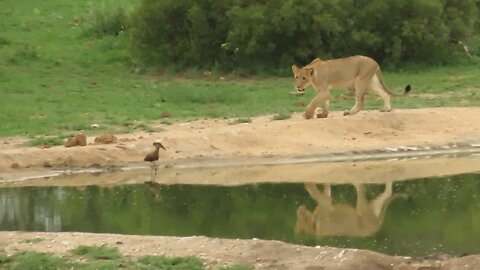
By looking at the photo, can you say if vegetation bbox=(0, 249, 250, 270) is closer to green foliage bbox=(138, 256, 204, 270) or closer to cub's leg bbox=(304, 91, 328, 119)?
green foliage bbox=(138, 256, 204, 270)

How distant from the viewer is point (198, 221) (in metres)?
12.3

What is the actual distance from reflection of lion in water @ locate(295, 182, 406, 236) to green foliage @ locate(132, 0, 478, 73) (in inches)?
431

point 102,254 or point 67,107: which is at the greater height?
point 102,254

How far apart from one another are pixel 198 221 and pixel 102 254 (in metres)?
2.55

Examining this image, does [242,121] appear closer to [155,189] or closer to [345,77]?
[345,77]

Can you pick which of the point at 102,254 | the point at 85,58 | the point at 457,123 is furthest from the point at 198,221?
the point at 85,58

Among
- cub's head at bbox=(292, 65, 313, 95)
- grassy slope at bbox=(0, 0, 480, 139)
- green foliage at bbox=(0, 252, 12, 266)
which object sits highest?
green foliage at bbox=(0, 252, 12, 266)

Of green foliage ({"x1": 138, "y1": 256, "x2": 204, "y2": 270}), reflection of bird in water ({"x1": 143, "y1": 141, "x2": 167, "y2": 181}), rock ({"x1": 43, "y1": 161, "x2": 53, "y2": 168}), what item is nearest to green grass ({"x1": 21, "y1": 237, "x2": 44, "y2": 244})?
green foliage ({"x1": 138, "y1": 256, "x2": 204, "y2": 270})

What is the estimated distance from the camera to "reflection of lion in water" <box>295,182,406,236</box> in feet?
38.3

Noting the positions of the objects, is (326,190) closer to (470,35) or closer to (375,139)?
(375,139)

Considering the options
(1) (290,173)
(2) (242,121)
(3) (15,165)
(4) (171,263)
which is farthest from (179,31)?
(4) (171,263)

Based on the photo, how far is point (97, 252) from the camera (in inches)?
390

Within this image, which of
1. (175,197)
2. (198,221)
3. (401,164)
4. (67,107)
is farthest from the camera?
(67,107)

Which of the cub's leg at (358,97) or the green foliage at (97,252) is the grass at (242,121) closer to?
the cub's leg at (358,97)
